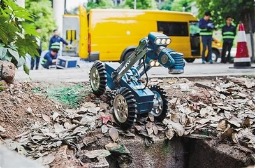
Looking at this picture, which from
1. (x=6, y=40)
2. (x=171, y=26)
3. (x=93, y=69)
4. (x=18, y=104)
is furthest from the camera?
(x=171, y=26)

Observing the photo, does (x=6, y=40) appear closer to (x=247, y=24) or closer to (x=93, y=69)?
(x=93, y=69)

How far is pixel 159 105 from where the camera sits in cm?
247

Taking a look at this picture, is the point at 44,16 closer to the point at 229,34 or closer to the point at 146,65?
the point at 229,34

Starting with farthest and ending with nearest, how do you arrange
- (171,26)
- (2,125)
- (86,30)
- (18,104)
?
(171,26) < (86,30) < (18,104) < (2,125)

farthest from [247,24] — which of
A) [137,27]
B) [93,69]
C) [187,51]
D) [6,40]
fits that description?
[6,40]

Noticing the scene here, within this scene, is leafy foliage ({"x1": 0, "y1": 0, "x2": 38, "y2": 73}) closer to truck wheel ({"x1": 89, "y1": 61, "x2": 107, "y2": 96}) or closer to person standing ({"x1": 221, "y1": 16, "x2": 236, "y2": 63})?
truck wheel ({"x1": 89, "y1": 61, "x2": 107, "y2": 96})

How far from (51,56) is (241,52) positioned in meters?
2.67

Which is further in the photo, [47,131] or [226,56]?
[226,56]

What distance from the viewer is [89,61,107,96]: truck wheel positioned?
2658 millimetres

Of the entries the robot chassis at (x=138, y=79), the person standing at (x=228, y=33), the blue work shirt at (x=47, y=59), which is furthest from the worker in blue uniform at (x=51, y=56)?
the person standing at (x=228, y=33)

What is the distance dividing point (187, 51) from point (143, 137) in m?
5.07

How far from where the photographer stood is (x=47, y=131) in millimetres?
2211

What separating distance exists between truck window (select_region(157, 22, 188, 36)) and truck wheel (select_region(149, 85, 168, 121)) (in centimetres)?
427

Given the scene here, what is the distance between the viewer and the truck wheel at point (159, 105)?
7.99 ft
